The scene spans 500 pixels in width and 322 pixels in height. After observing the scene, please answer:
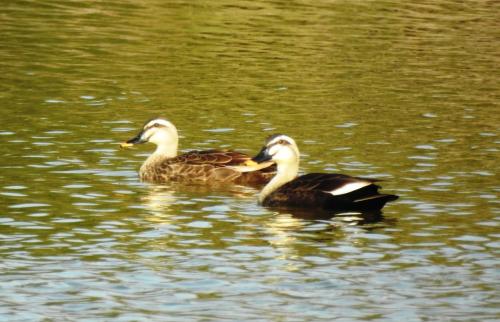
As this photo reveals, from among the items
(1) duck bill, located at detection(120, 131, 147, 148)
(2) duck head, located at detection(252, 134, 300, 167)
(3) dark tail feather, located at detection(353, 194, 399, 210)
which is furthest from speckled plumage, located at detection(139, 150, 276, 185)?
(3) dark tail feather, located at detection(353, 194, 399, 210)

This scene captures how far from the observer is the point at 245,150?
87.7ft

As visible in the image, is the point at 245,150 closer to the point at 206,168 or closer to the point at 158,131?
the point at 158,131

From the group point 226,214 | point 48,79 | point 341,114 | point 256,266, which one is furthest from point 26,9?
point 256,266

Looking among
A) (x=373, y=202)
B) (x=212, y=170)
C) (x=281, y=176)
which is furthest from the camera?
(x=212, y=170)

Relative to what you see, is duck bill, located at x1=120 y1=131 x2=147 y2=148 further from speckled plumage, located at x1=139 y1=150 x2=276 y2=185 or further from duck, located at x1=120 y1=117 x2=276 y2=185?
speckled plumage, located at x1=139 y1=150 x2=276 y2=185

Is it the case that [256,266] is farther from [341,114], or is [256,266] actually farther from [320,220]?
[341,114]

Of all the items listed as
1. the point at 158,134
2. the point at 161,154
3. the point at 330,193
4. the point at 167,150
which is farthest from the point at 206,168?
the point at 330,193

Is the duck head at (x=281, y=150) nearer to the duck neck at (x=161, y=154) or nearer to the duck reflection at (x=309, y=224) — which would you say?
the duck reflection at (x=309, y=224)

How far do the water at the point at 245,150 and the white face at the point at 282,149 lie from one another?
0.89 meters

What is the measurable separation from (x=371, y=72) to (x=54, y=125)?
34.8ft

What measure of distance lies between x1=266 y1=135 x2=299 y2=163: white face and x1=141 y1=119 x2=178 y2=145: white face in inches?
130

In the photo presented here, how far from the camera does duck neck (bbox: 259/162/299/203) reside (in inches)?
891

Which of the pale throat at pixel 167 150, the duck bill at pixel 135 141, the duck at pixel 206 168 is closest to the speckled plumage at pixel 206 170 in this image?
the duck at pixel 206 168

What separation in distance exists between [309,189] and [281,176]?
3.99ft
